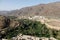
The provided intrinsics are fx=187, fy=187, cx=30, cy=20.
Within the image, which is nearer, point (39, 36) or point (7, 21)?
point (39, 36)

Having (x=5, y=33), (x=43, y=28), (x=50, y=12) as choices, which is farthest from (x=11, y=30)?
(x=50, y=12)

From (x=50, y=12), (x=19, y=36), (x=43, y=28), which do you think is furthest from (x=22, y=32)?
(x=50, y=12)

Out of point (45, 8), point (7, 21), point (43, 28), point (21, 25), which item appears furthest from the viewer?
point (45, 8)

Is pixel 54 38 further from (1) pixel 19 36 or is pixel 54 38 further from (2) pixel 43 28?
(1) pixel 19 36

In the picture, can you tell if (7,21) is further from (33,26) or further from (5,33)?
(33,26)

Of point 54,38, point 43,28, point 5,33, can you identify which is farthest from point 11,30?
point 54,38

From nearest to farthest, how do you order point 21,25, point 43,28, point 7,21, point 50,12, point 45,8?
point 43,28
point 21,25
point 7,21
point 50,12
point 45,8

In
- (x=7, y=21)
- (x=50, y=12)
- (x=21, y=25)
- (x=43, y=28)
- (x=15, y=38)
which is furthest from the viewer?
(x=50, y=12)

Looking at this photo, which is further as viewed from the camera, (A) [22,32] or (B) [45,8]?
(B) [45,8]
